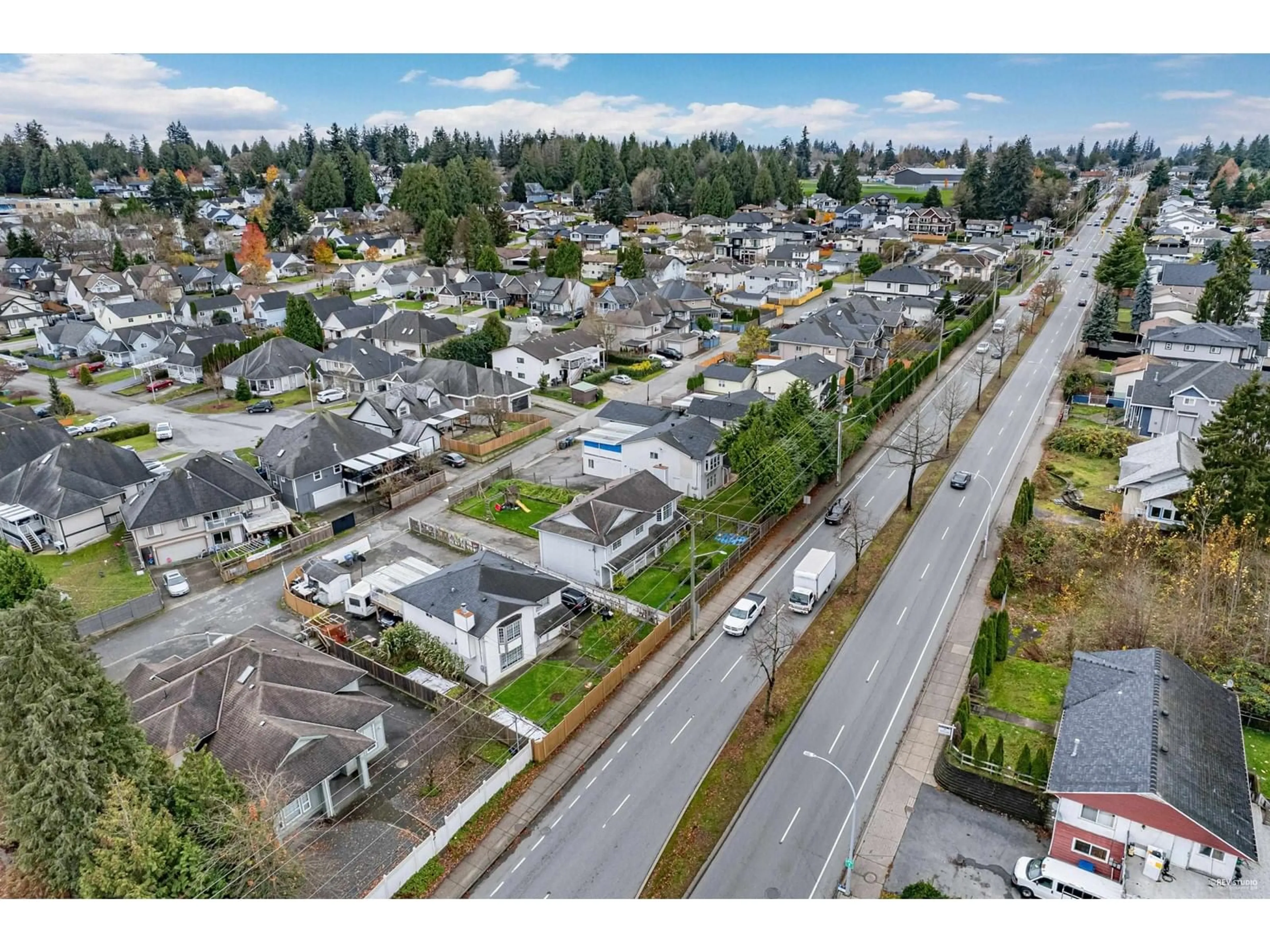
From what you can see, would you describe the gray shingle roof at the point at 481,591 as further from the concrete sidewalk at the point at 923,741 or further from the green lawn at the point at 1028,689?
the green lawn at the point at 1028,689

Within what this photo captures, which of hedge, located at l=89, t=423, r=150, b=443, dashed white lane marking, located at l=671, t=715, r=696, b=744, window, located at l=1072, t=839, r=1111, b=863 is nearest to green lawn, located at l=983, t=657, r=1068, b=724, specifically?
window, located at l=1072, t=839, r=1111, b=863

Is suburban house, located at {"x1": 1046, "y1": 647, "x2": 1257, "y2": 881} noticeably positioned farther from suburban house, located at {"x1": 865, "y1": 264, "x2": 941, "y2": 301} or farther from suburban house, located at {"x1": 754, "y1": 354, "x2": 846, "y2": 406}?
suburban house, located at {"x1": 865, "y1": 264, "x2": 941, "y2": 301}

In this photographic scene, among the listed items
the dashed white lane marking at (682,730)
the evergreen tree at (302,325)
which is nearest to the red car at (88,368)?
the evergreen tree at (302,325)

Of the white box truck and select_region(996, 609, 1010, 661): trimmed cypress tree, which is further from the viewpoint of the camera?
the white box truck

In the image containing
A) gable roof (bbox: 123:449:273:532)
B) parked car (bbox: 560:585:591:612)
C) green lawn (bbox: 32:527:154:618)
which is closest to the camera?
parked car (bbox: 560:585:591:612)

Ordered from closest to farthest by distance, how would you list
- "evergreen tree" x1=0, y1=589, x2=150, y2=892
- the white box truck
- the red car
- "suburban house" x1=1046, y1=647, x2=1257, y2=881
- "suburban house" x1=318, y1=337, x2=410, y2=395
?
"evergreen tree" x1=0, y1=589, x2=150, y2=892, "suburban house" x1=1046, y1=647, x2=1257, y2=881, the white box truck, "suburban house" x1=318, y1=337, x2=410, y2=395, the red car

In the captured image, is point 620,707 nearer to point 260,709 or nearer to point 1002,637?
point 260,709

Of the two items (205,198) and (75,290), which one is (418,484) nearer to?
(75,290)

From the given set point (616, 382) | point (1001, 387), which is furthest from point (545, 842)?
point (1001, 387)
